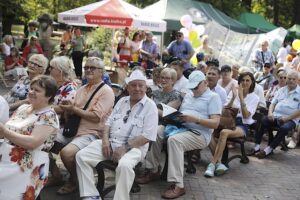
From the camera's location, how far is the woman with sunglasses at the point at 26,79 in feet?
16.8

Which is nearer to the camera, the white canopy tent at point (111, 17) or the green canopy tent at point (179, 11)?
the white canopy tent at point (111, 17)

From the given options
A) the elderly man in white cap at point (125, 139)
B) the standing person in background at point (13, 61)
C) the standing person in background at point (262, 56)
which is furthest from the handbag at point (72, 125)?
the standing person in background at point (13, 61)

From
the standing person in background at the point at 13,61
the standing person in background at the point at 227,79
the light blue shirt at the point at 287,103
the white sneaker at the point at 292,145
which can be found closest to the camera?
the light blue shirt at the point at 287,103

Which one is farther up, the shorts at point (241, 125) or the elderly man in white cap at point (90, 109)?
the elderly man in white cap at point (90, 109)

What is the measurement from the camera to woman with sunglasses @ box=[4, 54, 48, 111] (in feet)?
16.8

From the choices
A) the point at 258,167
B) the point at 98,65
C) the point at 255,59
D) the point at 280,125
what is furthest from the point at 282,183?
the point at 255,59

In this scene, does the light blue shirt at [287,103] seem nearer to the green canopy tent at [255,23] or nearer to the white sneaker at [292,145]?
the white sneaker at [292,145]

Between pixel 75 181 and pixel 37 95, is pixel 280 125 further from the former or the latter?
pixel 37 95

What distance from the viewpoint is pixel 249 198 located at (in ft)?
16.3

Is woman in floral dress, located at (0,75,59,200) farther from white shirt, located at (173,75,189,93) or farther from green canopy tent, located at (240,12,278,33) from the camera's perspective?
green canopy tent, located at (240,12,278,33)

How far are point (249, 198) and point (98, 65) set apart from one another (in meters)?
2.35

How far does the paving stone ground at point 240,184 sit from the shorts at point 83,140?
60 cm

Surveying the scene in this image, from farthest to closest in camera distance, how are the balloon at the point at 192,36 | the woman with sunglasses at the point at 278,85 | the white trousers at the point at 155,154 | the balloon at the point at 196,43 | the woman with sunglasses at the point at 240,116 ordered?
the balloon at the point at 192,36
the balloon at the point at 196,43
the woman with sunglasses at the point at 278,85
the woman with sunglasses at the point at 240,116
the white trousers at the point at 155,154

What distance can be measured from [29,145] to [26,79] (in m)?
2.18
